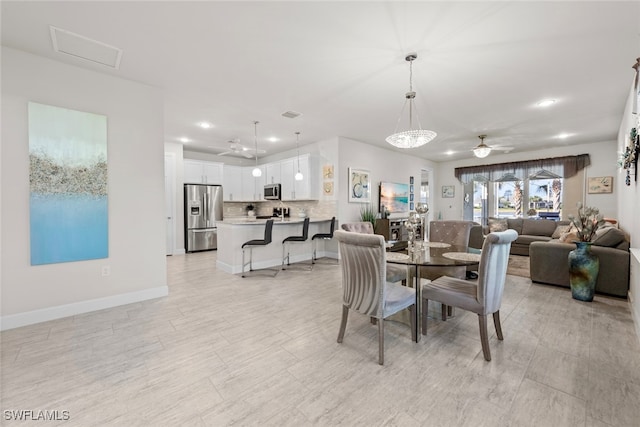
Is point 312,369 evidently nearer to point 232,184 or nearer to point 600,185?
point 232,184

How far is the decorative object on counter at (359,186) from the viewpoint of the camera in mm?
5927

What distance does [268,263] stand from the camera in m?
5.07

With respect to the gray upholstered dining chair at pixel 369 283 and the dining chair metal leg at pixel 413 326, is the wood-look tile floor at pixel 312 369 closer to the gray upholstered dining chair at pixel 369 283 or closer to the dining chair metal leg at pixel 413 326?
the dining chair metal leg at pixel 413 326

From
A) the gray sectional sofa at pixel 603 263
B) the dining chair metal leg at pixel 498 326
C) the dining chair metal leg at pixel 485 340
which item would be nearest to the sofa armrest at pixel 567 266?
the gray sectional sofa at pixel 603 263

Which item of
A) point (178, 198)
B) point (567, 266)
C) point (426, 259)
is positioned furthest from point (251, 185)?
point (567, 266)

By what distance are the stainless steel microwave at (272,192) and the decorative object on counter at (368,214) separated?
7.36ft

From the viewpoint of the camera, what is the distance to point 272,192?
23.1 ft

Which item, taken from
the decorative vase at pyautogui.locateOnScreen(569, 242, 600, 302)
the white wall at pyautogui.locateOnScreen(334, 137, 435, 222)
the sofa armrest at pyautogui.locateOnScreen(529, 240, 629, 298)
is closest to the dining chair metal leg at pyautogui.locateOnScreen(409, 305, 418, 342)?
the decorative vase at pyautogui.locateOnScreen(569, 242, 600, 302)

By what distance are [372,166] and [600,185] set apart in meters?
5.26

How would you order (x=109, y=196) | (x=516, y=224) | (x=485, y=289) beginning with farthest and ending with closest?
(x=516, y=224) < (x=109, y=196) < (x=485, y=289)

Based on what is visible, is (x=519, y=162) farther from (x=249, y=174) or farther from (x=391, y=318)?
(x=249, y=174)

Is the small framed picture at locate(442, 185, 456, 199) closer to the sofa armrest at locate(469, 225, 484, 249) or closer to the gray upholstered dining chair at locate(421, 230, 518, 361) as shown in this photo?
the sofa armrest at locate(469, 225, 484, 249)

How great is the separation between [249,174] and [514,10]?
6895mm

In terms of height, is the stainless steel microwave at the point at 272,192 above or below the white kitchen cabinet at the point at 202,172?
below
